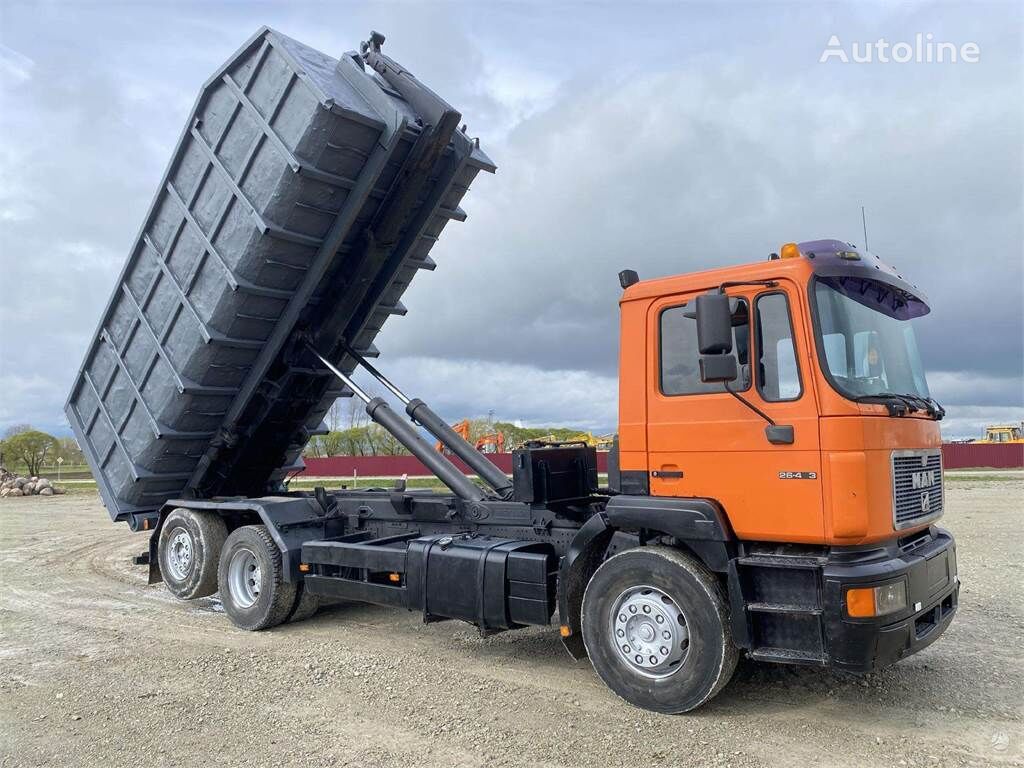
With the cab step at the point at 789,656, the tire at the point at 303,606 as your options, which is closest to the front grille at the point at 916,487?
the cab step at the point at 789,656

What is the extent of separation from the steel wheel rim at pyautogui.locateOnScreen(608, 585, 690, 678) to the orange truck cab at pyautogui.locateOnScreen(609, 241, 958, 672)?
0.39m

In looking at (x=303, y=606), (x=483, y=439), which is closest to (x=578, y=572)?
(x=303, y=606)

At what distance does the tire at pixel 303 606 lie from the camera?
734 centimetres

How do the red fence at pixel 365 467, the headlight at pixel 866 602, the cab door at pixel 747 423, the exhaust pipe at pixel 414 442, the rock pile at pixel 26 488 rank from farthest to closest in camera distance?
1. the red fence at pixel 365 467
2. the rock pile at pixel 26 488
3. the exhaust pipe at pixel 414 442
4. the cab door at pixel 747 423
5. the headlight at pixel 866 602

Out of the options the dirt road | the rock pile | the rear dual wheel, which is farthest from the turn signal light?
the rock pile

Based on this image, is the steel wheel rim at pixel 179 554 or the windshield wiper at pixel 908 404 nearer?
the windshield wiper at pixel 908 404

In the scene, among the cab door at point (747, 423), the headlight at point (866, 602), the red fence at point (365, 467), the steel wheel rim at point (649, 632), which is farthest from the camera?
the red fence at point (365, 467)

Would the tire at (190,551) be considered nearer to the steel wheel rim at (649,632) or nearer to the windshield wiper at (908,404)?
the steel wheel rim at (649,632)

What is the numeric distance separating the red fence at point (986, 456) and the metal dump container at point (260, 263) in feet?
134

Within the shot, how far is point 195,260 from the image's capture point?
280 inches

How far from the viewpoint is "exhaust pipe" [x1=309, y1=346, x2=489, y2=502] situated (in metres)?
→ 6.87

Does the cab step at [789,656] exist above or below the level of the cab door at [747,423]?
below

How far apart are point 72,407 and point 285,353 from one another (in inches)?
117

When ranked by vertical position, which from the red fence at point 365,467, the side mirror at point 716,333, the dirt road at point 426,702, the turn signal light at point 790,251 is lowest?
the dirt road at point 426,702
